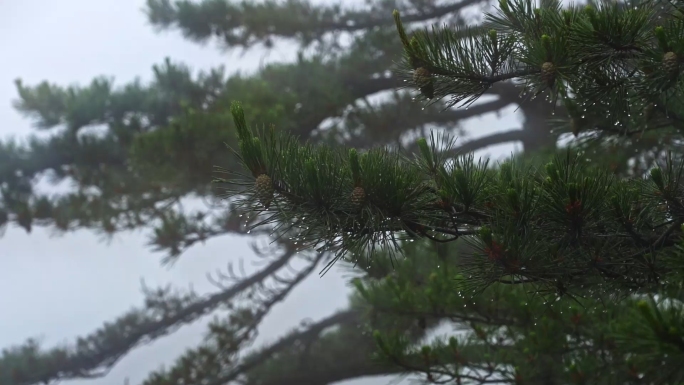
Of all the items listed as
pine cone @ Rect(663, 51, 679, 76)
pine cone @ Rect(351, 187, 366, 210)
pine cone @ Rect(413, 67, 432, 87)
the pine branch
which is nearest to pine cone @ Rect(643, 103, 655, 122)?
pine cone @ Rect(663, 51, 679, 76)

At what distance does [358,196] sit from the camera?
89cm

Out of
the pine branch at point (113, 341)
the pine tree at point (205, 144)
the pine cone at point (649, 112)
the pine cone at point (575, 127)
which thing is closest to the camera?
the pine cone at point (649, 112)

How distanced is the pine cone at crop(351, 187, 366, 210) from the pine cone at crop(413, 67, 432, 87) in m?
0.20

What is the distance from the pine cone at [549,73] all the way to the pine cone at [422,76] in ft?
0.49

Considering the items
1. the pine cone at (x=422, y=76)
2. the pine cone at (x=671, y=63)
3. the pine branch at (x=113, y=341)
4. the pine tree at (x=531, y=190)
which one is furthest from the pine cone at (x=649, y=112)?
the pine branch at (x=113, y=341)

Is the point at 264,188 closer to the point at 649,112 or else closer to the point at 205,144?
the point at 649,112

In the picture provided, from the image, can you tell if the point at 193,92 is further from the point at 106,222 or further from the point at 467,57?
the point at 467,57

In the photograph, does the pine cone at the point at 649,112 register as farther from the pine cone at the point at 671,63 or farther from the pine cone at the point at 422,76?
the pine cone at the point at 422,76

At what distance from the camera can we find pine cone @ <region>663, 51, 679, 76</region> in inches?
35.4

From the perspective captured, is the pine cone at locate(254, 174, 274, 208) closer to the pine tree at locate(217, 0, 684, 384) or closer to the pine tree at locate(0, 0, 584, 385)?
the pine tree at locate(217, 0, 684, 384)

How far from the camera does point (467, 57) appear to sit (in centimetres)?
102

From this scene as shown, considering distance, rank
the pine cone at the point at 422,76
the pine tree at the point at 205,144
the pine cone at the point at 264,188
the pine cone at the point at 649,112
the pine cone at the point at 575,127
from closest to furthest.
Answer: the pine cone at the point at 264,188
the pine cone at the point at 422,76
the pine cone at the point at 649,112
the pine cone at the point at 575,127
the pine tree at the point at 205,144

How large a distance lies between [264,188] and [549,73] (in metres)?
0.40

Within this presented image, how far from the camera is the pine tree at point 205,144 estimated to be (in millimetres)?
2619
